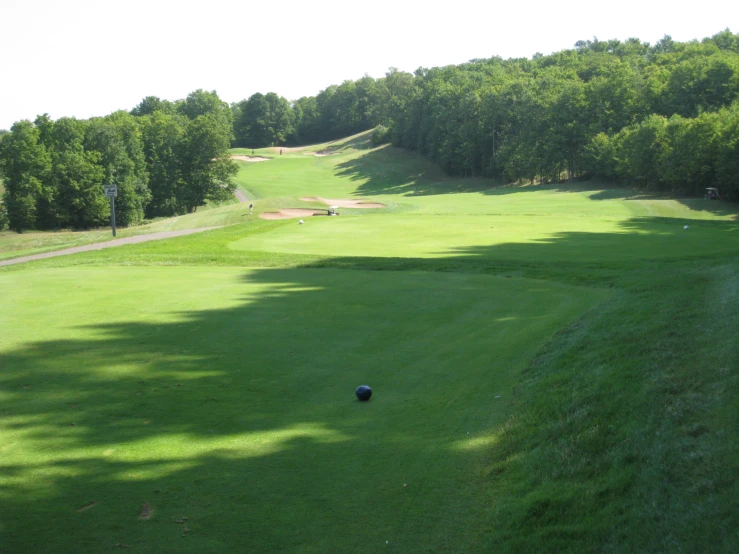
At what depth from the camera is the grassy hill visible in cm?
461

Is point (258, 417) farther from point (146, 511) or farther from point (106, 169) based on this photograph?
point (106, 169)

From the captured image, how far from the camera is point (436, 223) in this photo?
3444 centimetres

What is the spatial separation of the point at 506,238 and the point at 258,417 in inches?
824

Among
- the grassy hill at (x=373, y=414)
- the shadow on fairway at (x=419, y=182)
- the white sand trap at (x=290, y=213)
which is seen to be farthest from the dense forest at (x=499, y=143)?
the grassy hill at (x=373, y=414)

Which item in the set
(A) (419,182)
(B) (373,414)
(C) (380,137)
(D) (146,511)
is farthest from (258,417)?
(C) (380,137)

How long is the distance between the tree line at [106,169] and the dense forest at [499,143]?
0.48 ft

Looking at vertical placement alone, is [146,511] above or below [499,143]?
below

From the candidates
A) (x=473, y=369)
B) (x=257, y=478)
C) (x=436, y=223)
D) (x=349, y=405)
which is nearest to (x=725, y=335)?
(x=473, y=369)

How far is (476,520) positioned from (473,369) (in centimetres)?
378

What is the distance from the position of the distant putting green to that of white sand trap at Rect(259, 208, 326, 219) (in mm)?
5376

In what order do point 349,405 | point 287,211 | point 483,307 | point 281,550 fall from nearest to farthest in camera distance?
point 281,550 < point 349,405 < point 483,307 < point 287,211

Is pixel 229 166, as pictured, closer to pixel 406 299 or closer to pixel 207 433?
pixel 406 299

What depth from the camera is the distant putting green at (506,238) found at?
2209 centimetres

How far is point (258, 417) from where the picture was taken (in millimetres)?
6887
